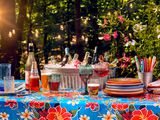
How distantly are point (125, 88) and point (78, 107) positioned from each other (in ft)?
0.86

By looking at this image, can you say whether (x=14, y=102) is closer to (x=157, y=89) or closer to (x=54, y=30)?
(x=157, y=89)

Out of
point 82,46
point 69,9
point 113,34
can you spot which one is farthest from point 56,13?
point 113,34

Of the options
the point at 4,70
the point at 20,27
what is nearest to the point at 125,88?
the point at 4,70

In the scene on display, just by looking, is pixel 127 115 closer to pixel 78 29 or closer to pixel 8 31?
pixel 8 31

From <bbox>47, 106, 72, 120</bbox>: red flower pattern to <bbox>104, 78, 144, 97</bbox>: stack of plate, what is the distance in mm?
250

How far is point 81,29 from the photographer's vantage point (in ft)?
20.4

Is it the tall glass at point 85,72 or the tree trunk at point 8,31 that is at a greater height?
the tree trunk at point 8,31

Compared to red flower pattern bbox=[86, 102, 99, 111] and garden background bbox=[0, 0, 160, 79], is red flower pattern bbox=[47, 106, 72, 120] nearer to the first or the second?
red flower pattern bbox=[86, 102, 99, 111]

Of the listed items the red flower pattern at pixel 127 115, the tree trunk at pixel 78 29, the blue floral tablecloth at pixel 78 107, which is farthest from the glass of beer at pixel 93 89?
the tree trunk at pixel 78 29

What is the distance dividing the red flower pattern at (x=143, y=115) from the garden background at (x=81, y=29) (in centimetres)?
174

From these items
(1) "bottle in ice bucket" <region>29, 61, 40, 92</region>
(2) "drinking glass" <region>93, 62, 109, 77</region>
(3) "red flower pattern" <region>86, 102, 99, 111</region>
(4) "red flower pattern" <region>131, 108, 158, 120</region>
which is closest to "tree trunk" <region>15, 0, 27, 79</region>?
(1) "bottle in ice bucket" <region>29, 61, 40, 92</region>

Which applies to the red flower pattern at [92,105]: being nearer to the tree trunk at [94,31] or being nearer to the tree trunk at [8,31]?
the tree trunk at [8,31]

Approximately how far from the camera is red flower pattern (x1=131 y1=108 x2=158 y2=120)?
1.83 meters

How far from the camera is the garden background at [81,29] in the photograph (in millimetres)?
3836
